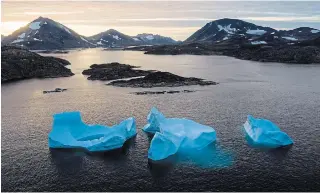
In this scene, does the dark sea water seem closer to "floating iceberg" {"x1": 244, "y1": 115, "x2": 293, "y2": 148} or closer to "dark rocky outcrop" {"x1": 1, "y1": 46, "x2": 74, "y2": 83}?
"floating iceberg" {"x1": 244, "y1": 115, "x2": 293, "y2": 148}

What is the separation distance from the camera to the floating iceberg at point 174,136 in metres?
37.9

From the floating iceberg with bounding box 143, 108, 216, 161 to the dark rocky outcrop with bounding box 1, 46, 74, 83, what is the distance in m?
68.2

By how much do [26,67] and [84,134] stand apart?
249 feet

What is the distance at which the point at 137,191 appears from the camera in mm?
29984

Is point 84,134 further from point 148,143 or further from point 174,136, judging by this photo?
point 174,136

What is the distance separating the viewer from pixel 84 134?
44625mm

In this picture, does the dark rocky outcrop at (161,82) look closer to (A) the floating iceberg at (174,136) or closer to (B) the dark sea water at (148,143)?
(B) the dark sea water at (148,143)

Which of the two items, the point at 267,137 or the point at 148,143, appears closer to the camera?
the point at 267,137

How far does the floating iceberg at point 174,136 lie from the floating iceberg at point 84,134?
360 centimetres

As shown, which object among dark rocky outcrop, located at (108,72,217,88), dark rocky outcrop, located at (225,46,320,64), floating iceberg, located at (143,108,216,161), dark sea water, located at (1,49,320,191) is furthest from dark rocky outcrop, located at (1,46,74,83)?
dark rocky outcrop, located at (225,46,320,64)

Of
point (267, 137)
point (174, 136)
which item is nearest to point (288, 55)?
point (267, 137)

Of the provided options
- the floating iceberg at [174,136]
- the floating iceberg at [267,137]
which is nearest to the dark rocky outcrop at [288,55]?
the floating iceberg at [267,137]

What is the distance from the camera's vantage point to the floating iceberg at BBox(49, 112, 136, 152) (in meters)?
40.6

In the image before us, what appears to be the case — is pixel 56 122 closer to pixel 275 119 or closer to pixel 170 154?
pixel 170 154
